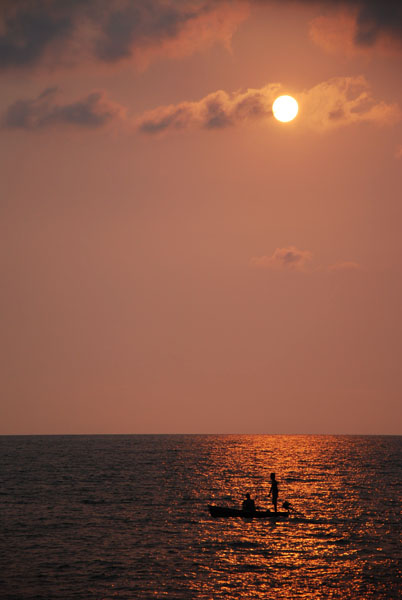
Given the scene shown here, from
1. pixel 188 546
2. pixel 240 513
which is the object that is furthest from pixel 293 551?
pixel 240 513

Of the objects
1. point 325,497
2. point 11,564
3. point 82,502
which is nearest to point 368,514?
point 325,497

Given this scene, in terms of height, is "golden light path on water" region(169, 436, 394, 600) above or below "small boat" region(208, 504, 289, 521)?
below

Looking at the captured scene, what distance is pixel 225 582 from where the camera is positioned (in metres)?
30.7

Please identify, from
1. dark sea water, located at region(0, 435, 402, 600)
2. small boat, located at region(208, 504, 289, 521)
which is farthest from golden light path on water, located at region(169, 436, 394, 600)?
small boat, located at region(208, 504, 289, 521)

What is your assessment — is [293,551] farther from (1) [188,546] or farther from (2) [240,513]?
(2) [240,513]

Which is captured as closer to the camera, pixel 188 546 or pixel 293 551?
pixel 293 551

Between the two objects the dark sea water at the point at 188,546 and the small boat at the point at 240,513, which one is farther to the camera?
the small boat at the point at 240,513

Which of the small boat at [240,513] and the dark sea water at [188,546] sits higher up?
the small boat at [240,513]

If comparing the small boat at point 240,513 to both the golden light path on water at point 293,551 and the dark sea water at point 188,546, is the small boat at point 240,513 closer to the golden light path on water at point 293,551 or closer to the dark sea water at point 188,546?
the golden light path on water at point 293,551

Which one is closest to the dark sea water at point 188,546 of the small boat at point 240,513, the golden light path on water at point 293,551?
the golden light path on water at point 293,551

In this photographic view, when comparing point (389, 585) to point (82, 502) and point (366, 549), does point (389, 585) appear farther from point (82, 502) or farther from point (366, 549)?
point (82, 502)

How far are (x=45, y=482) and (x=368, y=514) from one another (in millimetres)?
38037

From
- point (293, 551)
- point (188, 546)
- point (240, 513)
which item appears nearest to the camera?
point (293, 551)

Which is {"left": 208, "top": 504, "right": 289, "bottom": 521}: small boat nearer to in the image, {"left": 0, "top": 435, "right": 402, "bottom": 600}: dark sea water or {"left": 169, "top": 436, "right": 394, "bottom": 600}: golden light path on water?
{"left": 169, "top": 436, "right": 394, "bottom": 600}: golden light path on water
